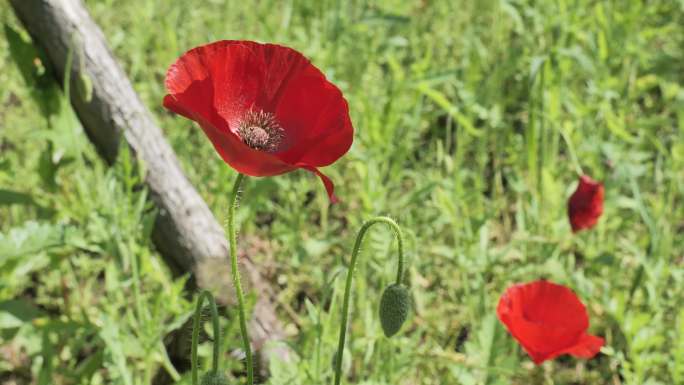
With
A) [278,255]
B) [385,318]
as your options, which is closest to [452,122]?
[278,255]

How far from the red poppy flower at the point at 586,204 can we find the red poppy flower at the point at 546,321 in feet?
1.30

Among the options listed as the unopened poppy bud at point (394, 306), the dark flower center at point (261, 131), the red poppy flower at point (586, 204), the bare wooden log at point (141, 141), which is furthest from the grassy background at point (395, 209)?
the dark flower center at point (261, 131)

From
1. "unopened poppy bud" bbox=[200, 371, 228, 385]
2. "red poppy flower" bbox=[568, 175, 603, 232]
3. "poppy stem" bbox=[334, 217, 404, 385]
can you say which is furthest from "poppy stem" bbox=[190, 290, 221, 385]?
"red poppy flower" bbox=[568, 175, 603, 232]

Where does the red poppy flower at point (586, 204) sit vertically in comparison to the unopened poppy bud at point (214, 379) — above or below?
above

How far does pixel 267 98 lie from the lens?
1369mm

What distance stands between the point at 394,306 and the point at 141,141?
1024 millimetres

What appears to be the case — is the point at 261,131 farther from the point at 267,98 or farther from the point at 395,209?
the point at 395,209

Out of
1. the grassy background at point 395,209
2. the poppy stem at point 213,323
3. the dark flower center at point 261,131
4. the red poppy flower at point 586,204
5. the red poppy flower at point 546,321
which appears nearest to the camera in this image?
the poppy stem at point 213,323

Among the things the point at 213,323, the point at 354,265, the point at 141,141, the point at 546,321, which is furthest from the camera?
the point at 141,141

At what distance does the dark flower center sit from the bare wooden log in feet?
2.67

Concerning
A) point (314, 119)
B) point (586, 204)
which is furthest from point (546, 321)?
point (314, 119)

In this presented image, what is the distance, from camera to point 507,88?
3570mm

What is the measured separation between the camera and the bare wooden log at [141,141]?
2.05 meters

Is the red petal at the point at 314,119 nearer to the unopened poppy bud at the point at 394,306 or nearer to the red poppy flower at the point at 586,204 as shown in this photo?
the unopened poppy bud at the point at 394,306
